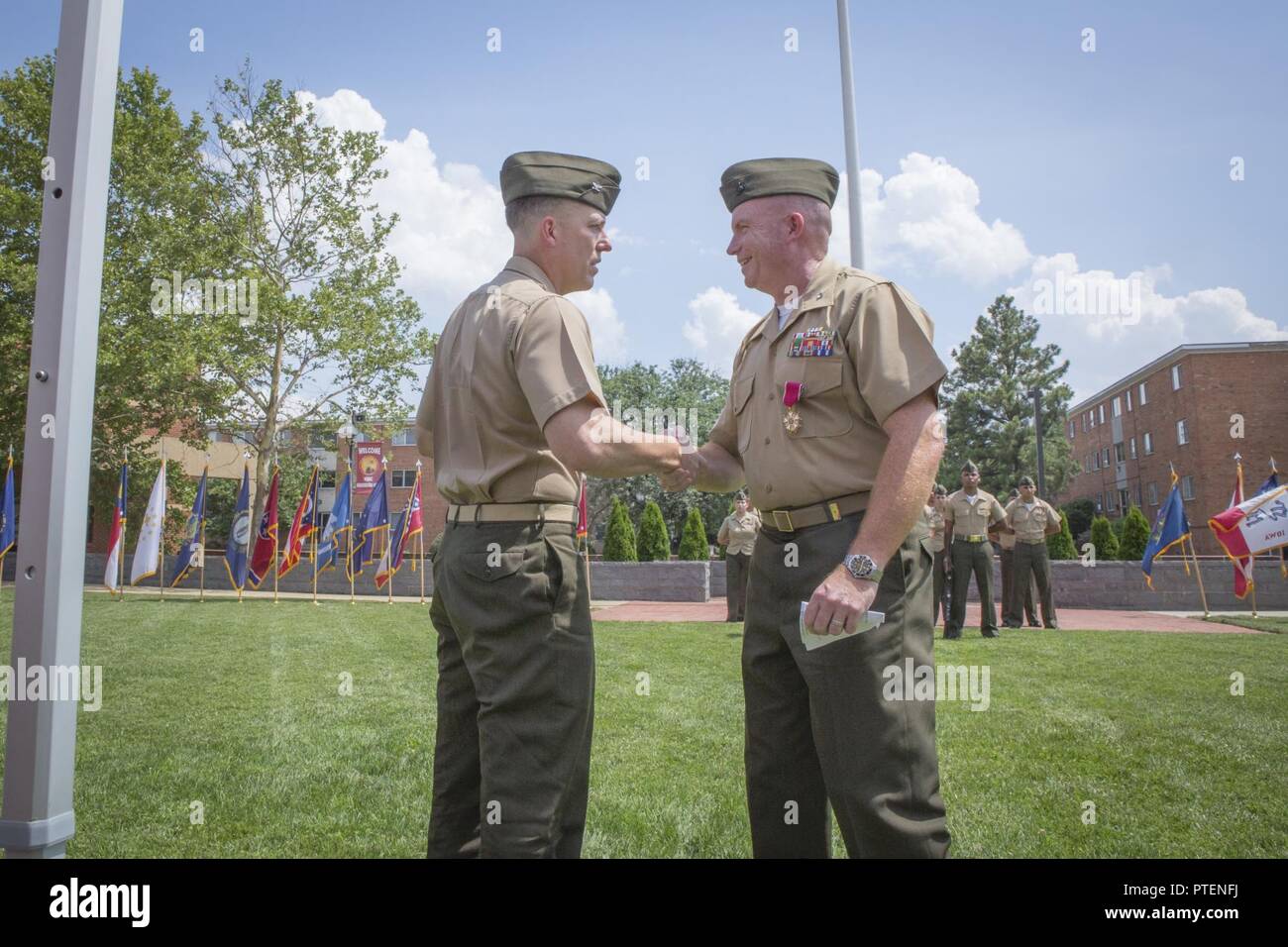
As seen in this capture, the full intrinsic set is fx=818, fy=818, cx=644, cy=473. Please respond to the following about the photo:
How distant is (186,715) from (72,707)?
503 cm

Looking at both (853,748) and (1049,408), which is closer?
(853,748)

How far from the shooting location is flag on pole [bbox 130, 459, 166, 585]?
19.8m

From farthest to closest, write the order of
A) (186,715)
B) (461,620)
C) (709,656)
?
(709,656), (186,715), (461,620)

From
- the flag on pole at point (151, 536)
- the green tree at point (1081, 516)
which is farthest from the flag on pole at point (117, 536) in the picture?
the green tree at point (1081, 516)

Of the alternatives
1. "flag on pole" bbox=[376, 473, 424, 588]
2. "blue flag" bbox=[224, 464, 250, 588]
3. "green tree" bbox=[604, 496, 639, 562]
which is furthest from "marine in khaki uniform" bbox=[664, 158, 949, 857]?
"green tree" bbox=[604, 496, 639, 562]

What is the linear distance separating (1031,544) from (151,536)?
1983 cm

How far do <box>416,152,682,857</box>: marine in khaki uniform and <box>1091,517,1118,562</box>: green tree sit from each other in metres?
25.8

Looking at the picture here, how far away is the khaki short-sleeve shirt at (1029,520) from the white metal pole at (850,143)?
10.4 metres

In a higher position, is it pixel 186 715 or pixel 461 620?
pixel 461 620

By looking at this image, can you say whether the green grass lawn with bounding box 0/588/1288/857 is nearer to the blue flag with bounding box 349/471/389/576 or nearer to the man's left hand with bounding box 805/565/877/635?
the man's left hand with bounding box 805/565/877/635

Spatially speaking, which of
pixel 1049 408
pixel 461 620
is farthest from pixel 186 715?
pixel 1049 408

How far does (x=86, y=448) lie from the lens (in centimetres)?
239

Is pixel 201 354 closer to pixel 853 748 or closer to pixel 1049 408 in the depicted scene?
pixel 853 748

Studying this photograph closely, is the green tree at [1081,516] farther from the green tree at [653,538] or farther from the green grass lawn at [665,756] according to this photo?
the green grass lawn at [665,756]
